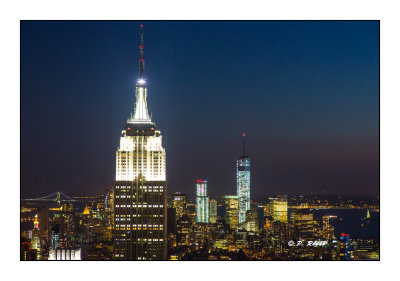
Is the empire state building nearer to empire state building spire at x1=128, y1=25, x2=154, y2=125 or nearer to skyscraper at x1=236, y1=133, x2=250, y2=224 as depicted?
empire state building spire at x1=128, y1=25, x2=154, y2=125

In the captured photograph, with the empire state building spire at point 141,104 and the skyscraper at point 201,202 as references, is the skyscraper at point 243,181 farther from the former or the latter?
the empire state building spire at point 141,104

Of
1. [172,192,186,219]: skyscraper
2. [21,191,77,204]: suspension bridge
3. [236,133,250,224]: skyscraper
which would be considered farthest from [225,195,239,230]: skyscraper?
[21,191,77,204]: suspension bridge

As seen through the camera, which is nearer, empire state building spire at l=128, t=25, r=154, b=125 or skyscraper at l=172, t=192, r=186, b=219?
empire state building spire at l=128, t=25, r=154, b=125
